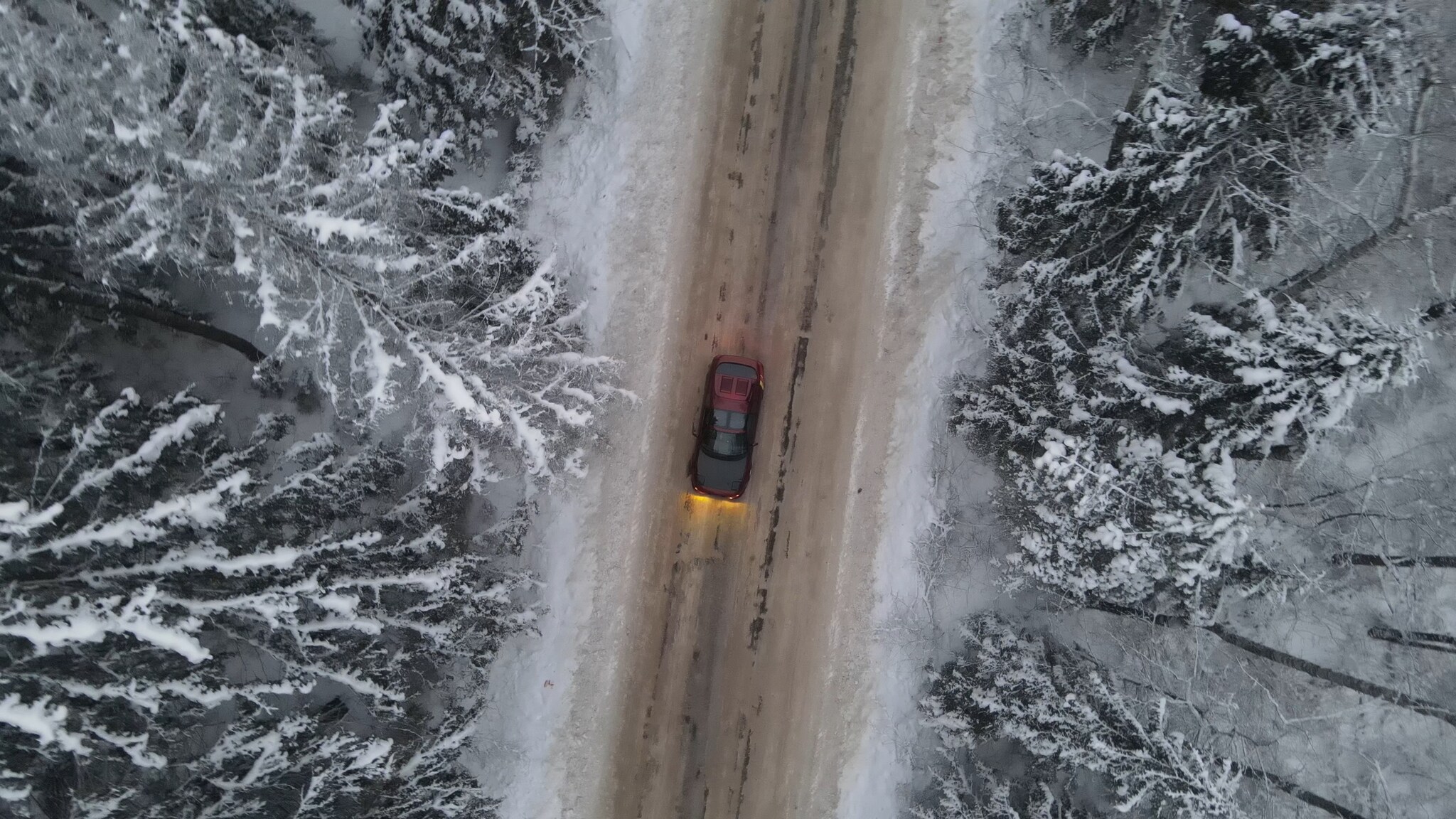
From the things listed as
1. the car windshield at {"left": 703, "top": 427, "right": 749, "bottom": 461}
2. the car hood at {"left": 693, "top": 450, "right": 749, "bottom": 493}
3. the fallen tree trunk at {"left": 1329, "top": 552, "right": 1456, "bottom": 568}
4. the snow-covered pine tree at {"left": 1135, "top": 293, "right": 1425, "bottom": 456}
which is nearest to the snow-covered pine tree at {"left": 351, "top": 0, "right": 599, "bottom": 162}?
the car windshield at {"left": 703, "top": 427, "right": 749, "bottom": 461}

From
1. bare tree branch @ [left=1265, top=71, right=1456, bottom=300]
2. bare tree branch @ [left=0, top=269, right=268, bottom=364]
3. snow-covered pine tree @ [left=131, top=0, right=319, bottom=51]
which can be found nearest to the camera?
snow-covered pine tree @ [left=131, top=0, right=319, bottom=51]

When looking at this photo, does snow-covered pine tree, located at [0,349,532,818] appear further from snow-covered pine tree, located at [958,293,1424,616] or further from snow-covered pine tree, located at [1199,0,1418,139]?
snow-covered pine tree, located at [1199,0,1418,139]

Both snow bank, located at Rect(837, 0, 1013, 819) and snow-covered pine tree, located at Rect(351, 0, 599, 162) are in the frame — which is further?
snow bank, located at Rect(837, 0, 1013, 819)

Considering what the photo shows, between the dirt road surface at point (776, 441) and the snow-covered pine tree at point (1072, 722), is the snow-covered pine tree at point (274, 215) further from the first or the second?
the snow-covered pine tree at point (1072, 722)

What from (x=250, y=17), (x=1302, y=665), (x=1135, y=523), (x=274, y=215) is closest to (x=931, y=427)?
(x=1135, y=523)

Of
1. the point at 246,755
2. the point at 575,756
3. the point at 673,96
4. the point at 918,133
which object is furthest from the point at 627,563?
the point at 918,133

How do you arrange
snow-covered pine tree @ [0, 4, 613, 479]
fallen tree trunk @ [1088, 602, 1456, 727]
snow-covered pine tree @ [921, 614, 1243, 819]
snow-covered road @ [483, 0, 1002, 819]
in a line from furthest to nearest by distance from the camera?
1. snow-covered road @ [483, 0, 1002, 819]
2. fallen tree trunk @ [1088, 602, 1456, 727]
3. snow-covered pine tree @ [921, 614, 1243, 819]
4. snow-covered pine tree @ [0, 4, 613, 479]

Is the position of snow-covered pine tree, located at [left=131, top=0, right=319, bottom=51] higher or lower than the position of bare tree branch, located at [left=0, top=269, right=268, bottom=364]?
higher

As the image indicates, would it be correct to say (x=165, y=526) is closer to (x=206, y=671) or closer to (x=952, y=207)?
(x=206, y=671)
